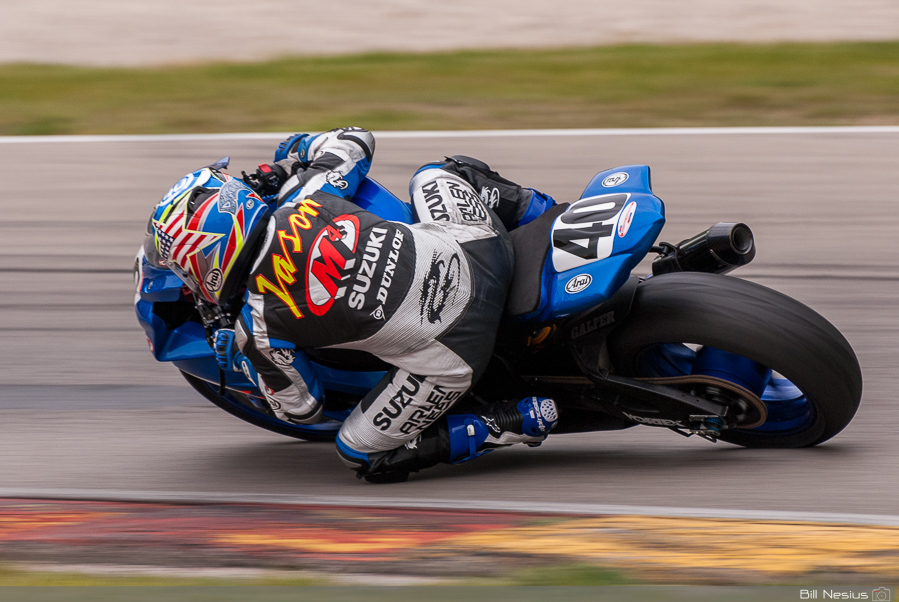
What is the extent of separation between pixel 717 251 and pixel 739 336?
0.45m

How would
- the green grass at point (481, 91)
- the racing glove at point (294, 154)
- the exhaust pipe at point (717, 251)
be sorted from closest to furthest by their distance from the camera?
the exhaust pipe at point (717, 251) → the racing glove at point (294, 154) → the green grass at point (481, 91)

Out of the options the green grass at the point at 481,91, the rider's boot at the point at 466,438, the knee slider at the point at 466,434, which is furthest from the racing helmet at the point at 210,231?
the green grass at the point at 481,91

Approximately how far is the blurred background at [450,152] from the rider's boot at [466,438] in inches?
4.7

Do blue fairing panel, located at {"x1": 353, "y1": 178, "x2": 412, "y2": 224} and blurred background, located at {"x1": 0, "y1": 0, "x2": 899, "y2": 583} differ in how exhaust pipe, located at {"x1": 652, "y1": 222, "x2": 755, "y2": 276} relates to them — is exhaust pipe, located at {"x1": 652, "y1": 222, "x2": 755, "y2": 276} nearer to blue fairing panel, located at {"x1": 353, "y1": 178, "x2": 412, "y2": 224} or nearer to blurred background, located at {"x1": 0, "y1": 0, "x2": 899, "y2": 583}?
blurred background, located at {"x1": 0, "y1": 0, "x2": 899, "y2": 583}

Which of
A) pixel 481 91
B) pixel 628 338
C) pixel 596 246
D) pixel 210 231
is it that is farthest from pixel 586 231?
pixel 481 91

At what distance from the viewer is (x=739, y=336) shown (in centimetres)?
312

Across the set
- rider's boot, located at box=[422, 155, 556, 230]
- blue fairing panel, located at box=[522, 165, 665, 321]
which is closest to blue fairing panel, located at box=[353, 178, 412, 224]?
rider's boot, located at box=[422, 155, 556, 230]

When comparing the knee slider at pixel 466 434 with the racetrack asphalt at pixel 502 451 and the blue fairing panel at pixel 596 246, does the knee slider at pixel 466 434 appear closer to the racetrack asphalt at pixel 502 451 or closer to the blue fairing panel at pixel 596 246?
the racetrack asphalt at pixel 502 451

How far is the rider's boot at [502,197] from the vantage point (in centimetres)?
373

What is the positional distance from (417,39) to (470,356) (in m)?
7.27

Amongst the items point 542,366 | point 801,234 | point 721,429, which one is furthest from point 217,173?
point 801,234

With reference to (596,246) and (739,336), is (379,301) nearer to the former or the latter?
(596,246)

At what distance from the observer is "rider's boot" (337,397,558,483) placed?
3477mm

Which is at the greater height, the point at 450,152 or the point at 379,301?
the point at 379,301
